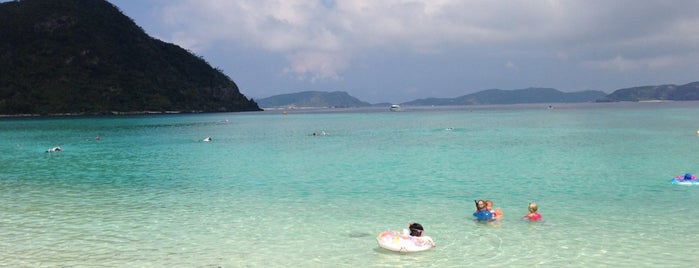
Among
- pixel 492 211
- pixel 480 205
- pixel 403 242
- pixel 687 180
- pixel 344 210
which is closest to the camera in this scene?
pixel 403 242

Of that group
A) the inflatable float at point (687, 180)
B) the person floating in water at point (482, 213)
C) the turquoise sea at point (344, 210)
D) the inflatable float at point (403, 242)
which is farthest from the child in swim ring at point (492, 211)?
the inflatable float at point (687, 180)

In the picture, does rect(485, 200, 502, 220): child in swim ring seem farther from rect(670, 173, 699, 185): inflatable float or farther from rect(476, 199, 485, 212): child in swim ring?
rect(670, 173, 699, 185): inflatable float

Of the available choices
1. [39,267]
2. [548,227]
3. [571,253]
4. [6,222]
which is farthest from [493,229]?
[6,222]

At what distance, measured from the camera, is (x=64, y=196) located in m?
28.7

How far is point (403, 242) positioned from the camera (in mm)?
16984

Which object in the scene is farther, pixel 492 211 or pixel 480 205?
pixel 492 211

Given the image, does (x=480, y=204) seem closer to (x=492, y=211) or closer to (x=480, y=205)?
(x=480, y=205)

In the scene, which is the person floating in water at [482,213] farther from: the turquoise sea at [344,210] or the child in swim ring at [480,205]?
the turquoise sea at [344,210]

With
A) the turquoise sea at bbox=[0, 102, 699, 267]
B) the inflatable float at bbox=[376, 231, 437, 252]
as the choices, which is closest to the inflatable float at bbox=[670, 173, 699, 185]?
the turquoise sea at bbox=[0, 102, 699, 267]

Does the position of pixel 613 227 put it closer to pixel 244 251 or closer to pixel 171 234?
pixel 244 251

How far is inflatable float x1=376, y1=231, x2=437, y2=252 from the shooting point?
16984 millimetres

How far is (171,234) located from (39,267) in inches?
193

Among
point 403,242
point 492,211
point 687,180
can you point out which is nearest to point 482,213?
point 492,211

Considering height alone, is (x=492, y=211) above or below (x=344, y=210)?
above
